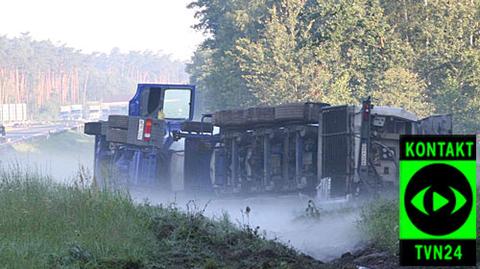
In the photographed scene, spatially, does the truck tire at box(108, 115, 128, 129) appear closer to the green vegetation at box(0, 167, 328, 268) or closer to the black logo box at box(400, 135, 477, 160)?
the green vegetation at box(0, 167, 328, 268)

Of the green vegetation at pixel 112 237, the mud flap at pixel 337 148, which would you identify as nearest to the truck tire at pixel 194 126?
the mud flap at pixel 337 148

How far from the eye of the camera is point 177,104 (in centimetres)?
2431

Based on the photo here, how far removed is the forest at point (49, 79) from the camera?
14820cm

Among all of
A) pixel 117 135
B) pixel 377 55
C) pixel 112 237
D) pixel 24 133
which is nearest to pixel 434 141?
pixel 112 237

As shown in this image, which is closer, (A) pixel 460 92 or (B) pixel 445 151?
Answer: (B) pixel 445 151

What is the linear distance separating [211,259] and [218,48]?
146ft

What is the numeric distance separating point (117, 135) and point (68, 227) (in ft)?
38.7

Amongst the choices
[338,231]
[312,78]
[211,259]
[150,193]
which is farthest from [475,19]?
[211,259]

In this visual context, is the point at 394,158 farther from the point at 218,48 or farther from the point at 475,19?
the point at 218,48

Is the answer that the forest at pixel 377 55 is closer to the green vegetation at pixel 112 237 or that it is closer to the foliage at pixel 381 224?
the foliage at pixel 381 224

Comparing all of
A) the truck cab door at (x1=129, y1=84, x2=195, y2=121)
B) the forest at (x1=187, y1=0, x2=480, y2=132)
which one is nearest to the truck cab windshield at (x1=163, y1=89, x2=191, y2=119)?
the truck cab door at (x1=129, y1=84, x2=195, y2=121)

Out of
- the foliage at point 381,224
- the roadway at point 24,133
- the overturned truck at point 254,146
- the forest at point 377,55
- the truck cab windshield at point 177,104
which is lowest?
the roadway at point 24,133

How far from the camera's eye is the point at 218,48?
54594 millimetres

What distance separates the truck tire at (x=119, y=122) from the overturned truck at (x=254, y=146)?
14 mm
